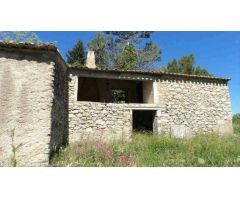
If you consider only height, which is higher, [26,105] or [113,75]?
[113,75]

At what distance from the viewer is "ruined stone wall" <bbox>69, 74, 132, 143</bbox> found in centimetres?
1018

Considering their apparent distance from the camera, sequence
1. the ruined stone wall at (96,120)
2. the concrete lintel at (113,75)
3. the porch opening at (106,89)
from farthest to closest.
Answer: the porch opening at (106,89)
the concrete lintel at (113,75)
the ruined stone wall at (96,120)

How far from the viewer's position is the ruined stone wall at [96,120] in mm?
10180

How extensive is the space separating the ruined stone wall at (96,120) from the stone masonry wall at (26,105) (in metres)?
3.05

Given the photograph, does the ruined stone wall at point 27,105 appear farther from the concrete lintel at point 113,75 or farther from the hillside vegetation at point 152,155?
the concrete lintel at point 113,75

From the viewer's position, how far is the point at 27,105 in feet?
22.9

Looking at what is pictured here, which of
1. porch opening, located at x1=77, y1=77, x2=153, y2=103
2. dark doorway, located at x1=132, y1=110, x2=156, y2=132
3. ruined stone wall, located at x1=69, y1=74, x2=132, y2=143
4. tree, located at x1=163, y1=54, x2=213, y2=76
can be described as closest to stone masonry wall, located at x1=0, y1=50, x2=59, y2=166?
ruined stone wall, located at x1=69, y1=74, x2=132, y2=143

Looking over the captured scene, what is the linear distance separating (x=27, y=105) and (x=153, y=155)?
160 inches

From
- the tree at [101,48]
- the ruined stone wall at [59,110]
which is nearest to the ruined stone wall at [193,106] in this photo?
the ruined stone wall at [59,110]

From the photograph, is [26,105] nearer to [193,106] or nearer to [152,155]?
[152,155]

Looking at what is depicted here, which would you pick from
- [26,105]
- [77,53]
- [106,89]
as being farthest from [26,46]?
[77,53]

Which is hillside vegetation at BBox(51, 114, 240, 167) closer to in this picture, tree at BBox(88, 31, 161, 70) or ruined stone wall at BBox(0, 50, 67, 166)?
ruined stone wall at BBox(0, 50, 67, 166)

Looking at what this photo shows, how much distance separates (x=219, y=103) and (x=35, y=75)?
9.51 m

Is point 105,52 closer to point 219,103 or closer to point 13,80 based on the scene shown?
point 219,103
